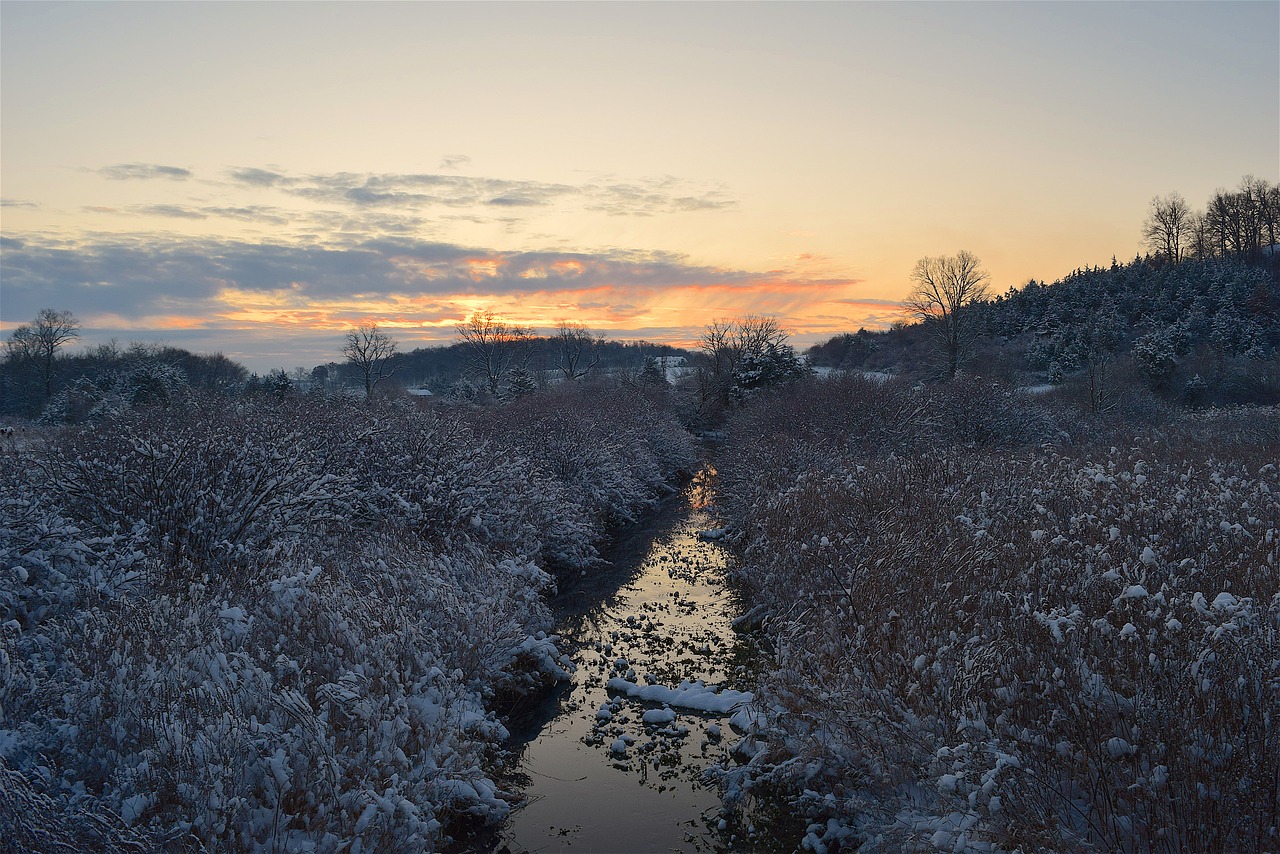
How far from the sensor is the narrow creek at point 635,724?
7.56 meters

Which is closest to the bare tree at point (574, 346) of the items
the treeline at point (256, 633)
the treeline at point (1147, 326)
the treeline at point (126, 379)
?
the treeline at point (126, 379)

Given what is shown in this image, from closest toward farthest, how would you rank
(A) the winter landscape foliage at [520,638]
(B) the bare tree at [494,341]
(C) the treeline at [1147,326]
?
(A) the winter landscape foliage at [520,638] → (C) the treeline at [1147,326] → (B) the bare tree at [494,341]

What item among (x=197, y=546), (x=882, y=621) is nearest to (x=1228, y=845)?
(x=882, y=621)

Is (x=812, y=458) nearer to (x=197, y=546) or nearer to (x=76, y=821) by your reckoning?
(x=197, y=546)

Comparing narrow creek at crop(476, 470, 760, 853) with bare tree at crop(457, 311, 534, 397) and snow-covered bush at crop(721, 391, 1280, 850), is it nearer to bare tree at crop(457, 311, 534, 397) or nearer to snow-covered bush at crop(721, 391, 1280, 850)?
snow-covered bush at crop(721, 391, 1280, 850)

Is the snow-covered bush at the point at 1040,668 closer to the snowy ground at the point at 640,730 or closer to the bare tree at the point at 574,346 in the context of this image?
the snowy ground at the point at 640,730

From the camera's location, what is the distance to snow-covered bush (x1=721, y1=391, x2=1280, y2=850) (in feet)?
16.6

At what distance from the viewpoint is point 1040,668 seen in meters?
6.29

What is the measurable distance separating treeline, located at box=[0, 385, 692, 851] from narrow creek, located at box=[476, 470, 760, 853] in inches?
26.0

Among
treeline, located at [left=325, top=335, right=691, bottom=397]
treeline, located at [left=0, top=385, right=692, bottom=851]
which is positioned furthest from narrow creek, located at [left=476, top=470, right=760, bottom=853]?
treeline, located at [left=325, top=335, right=691, bottom=397]

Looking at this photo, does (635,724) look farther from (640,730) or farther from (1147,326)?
(1147,326)

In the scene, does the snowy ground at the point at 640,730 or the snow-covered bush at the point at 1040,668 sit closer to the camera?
the snow-covered bush at the point at 1040,668

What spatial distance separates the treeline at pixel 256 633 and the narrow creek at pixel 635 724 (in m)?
0.66

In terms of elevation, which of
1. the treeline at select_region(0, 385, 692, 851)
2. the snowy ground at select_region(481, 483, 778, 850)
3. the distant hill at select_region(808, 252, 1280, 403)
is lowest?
the snowy ground at select_region(481, 483, 778, 850)
